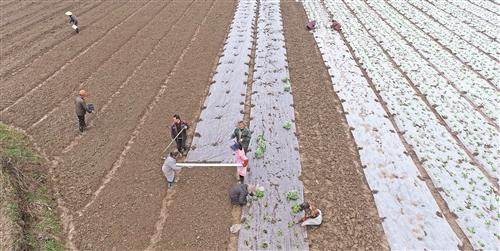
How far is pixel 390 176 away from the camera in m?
10.7

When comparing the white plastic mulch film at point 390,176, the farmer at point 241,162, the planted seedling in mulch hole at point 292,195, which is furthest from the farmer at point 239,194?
the white plastic mulch film at point 390,176

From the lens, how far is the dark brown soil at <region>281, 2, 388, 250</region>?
9.06 meters

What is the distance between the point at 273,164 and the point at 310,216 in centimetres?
249

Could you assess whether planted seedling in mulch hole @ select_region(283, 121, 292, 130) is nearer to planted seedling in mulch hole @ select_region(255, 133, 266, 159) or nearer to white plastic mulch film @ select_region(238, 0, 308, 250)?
white plastic mulch film @ select_region(238, 0, 308, 250)

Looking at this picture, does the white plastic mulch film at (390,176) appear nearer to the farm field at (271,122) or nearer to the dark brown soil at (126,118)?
the farm field at (271,122)

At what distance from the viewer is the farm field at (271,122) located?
9352 mm

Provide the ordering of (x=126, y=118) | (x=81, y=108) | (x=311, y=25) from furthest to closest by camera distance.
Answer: (x=311, y=25)
(x=126, y=118)
(x=81, y=108)

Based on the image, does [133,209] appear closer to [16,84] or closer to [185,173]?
[185,173]

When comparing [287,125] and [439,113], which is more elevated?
[287,125]

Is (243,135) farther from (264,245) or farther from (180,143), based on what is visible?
(264,245)

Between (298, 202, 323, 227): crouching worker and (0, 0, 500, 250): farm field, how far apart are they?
0.19m

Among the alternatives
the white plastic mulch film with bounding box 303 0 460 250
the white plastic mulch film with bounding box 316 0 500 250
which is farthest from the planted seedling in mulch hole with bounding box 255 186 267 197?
the white plastic mulch film with bounding box 316 0 500 250

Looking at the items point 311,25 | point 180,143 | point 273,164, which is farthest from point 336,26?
point 180,143

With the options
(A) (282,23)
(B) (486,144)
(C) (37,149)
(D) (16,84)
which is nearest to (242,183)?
(C) (37,149)
